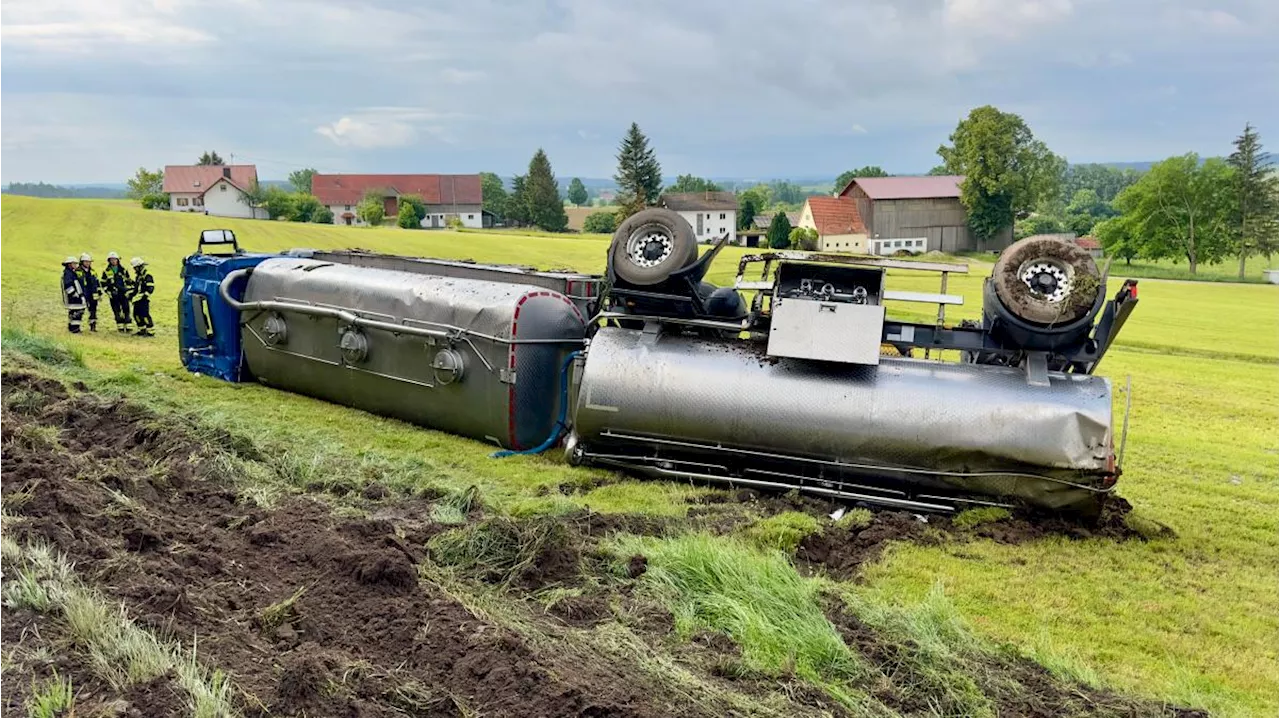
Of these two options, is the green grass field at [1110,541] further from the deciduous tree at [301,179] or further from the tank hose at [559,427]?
the deciduous tree at [301,179]

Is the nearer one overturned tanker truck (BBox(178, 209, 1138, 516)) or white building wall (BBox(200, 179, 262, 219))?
overturned tanker truck (BBox(178, 209, 1138, 516))

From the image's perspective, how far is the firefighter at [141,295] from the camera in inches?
709

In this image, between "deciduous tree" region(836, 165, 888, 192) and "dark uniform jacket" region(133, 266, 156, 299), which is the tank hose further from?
"deciduous tree" region(836, 165, 888, 192)

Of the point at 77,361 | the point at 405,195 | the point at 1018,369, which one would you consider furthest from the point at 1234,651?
the point at 405,195

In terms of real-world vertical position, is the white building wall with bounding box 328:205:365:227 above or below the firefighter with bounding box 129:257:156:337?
above

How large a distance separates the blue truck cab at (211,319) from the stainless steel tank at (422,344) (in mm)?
719

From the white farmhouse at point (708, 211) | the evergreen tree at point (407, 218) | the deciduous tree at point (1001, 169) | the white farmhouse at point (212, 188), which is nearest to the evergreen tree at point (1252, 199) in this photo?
the deciduous tree at point (1001, 169)

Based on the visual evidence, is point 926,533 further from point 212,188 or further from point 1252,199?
point 212,188

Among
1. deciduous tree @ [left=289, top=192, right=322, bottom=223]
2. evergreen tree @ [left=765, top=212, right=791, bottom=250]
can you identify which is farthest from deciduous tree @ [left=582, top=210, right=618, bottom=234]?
deciduous tree @ [left=289, top=192, right=322, bottom=223]

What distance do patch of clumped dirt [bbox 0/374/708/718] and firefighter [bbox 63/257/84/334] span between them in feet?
34.8

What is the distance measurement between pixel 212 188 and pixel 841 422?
109m

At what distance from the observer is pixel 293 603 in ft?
17.7

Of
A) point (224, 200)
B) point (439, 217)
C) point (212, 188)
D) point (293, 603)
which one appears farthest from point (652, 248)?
point (212, 188)

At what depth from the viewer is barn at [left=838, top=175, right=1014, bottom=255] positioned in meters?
72.9
